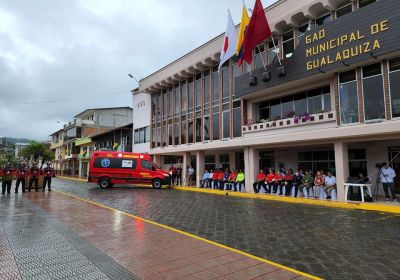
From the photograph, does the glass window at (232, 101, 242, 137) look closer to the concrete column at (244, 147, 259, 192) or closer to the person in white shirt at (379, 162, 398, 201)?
the concrete column at (244, 147, 259, 192)

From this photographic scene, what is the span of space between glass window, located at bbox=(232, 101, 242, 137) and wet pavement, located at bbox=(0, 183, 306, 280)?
1267 cm

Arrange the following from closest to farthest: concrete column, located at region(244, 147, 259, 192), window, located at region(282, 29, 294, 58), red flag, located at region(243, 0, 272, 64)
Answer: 1. red flag, located at region(243, 0, 272, 64)
2. window, located at region(282, 29, 294, 58)
3. concrete column, located at region(244, 147, 259, 192)

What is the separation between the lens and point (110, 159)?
72.4 feet

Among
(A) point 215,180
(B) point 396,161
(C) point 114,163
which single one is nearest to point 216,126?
(A) point 215,180

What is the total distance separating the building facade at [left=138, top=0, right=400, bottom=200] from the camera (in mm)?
12648

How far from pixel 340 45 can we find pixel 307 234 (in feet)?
33.7

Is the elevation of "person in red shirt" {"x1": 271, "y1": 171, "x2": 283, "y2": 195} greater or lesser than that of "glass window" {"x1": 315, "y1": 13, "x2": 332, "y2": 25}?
lesser

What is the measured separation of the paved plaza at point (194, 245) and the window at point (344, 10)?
33.0 ft

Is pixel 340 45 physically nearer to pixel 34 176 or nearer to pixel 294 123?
pixel 294 123

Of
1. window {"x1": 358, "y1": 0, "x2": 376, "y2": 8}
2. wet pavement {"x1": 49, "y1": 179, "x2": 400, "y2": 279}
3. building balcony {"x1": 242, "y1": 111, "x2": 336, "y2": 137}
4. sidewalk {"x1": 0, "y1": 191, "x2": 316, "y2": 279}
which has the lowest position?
wet pavement {"x1": 49, "y1": 179, "x2": 400, "y2": 279}

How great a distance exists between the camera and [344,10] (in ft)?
47.8

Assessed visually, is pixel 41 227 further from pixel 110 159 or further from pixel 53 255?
pixel 110 159

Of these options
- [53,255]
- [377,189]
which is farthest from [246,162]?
[53,255]

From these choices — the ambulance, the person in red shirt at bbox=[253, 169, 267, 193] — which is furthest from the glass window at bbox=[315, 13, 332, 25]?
the ambulance
